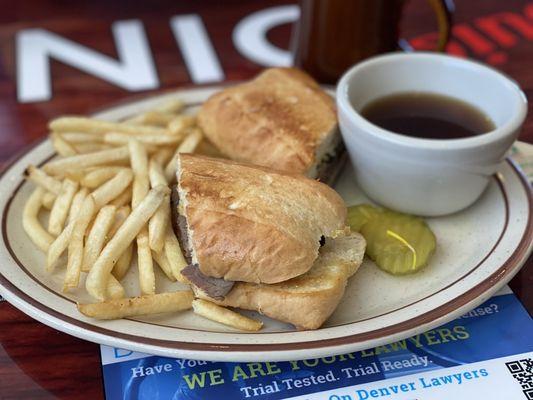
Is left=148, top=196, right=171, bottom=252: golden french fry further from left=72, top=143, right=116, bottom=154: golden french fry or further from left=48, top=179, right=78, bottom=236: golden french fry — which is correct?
left=72, top=143, right=116, bottom=154: golden french fry

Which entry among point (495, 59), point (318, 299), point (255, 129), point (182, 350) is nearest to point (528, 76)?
point (495, 59)

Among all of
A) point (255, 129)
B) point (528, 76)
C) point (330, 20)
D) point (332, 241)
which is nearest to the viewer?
point (332, 241)

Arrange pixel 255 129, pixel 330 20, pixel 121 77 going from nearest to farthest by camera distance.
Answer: pixel 255 129
pixel 330 20
pixel 121 77

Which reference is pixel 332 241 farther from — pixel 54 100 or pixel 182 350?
pixel 54 100

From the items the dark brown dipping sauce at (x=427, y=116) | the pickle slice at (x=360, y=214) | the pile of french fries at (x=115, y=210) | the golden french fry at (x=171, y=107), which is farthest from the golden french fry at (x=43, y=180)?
the dark brown dipping sauce at (x=427, y=116)

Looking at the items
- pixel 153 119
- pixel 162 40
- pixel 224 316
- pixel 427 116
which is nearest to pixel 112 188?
pixel 153 119

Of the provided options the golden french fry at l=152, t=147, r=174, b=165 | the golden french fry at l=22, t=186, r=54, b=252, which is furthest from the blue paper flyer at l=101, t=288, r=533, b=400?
the golden french fry at l=152, t=147, r=174, b=165

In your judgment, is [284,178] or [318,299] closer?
[318,299]

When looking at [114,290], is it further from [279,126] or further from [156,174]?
[279,126]
